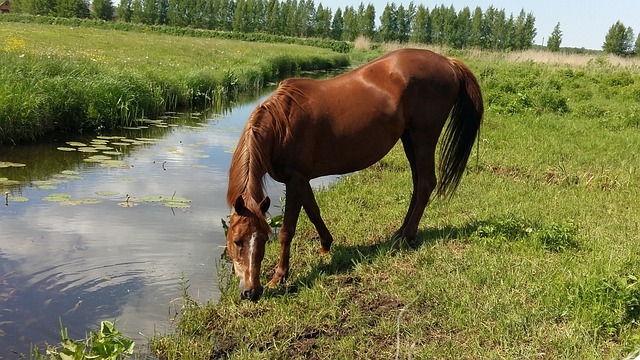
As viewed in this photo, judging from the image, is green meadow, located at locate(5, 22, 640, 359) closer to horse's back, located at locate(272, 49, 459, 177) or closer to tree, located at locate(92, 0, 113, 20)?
→ horse's back, located at locate(272, 49, 459, 177)

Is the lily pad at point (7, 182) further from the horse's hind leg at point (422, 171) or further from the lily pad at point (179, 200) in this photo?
the horse's hind leg at point (422, 171)

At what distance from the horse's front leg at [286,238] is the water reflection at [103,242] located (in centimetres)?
64

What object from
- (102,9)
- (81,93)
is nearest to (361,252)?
(81,93)

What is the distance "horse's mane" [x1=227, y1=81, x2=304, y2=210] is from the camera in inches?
160

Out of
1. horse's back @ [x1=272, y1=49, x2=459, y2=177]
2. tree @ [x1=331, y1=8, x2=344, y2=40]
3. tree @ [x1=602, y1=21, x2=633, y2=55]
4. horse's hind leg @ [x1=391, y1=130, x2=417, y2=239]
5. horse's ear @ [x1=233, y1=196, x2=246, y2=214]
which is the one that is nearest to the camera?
horse's ear @ [x1=233, y1=196, x2=246, y2=214]

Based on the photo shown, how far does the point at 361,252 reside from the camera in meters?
5.10

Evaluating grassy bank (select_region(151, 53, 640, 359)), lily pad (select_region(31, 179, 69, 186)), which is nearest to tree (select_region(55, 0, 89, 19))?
lily pad (select_region(31, 179, 69, 186))

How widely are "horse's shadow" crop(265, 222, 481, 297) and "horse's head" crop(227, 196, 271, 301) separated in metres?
0.37

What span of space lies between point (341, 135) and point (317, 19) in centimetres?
8315

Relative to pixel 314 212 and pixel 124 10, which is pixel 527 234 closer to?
pixel 314 212

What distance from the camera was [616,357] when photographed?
3.03m

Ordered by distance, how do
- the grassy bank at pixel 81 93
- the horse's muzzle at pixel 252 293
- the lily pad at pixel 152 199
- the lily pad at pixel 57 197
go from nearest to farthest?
the horse's muzzle at pixel 252 293 < the lily pad at pixel 57 197 < the lily pad at pixel 152 199 < the grassy bank at pixel 81 93

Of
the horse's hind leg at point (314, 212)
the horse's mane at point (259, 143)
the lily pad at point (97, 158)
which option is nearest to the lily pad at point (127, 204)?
the lily pad at point (97, 158)

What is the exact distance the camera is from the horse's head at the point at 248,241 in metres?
3.88
